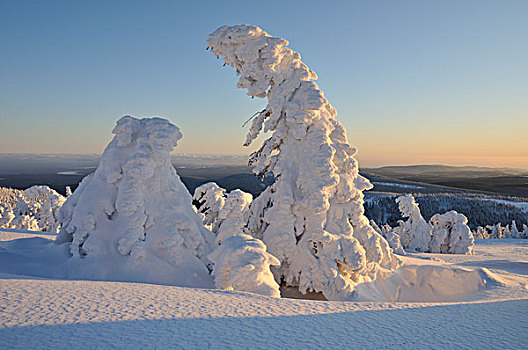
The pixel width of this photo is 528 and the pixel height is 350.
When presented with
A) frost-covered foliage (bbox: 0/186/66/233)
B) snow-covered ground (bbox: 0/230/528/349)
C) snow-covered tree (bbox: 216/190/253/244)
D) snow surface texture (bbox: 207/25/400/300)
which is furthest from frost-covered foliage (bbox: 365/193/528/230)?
snow-covered ground (bbox: 0/230/528/349)

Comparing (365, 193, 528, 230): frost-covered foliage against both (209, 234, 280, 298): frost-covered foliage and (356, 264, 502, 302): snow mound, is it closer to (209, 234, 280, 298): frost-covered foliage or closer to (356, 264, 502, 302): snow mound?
(356, 264, 502, 302): snow mound

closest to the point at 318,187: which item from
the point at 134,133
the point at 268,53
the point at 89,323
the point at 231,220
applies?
the point at 231,220

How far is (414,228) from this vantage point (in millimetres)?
26734

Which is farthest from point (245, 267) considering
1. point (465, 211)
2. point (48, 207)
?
point (465, 211)

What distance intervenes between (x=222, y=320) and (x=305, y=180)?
6.01m

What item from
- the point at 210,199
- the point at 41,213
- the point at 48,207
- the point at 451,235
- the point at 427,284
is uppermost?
the point at 210,199

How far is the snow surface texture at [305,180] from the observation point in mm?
9672

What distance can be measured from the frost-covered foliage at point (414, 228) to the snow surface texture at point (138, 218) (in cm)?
2139

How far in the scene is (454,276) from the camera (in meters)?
10.2

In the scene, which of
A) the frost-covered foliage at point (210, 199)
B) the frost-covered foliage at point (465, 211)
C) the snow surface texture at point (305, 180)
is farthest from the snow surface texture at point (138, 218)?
the frost-covered foliage at point (465, 211)

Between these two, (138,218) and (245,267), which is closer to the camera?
(245,267)

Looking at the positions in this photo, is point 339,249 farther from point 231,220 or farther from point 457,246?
point 457,246

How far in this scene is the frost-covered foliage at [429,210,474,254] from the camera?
923 inches

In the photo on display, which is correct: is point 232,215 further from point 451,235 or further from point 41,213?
point 41,213
